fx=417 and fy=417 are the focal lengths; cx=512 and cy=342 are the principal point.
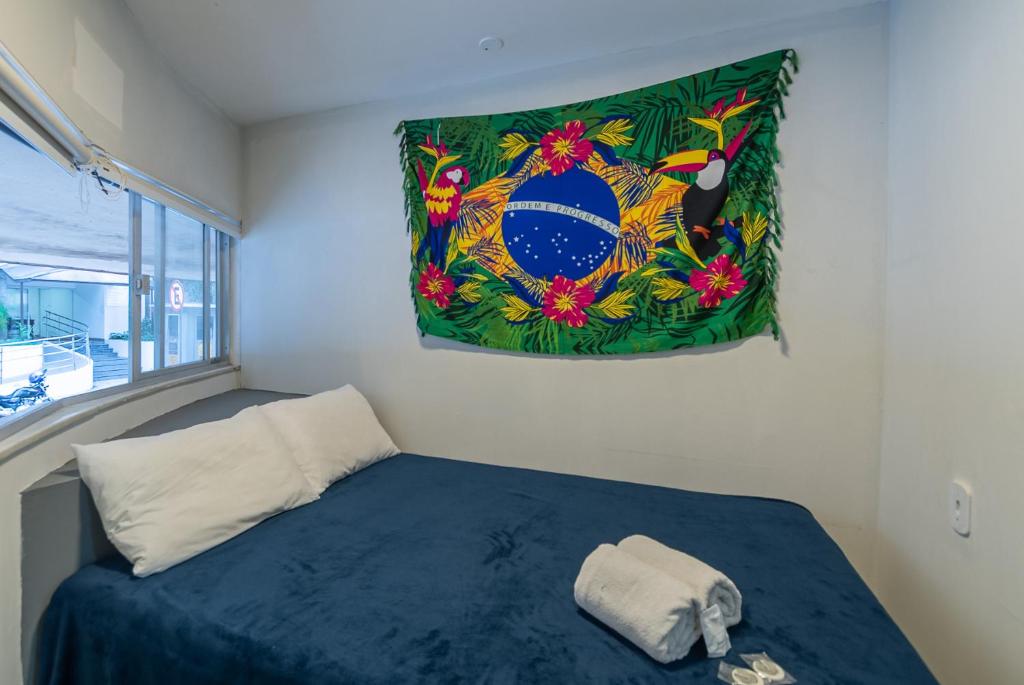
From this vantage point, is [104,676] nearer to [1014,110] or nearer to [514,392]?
[514,392]

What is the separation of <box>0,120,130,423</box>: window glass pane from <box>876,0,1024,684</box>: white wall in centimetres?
254

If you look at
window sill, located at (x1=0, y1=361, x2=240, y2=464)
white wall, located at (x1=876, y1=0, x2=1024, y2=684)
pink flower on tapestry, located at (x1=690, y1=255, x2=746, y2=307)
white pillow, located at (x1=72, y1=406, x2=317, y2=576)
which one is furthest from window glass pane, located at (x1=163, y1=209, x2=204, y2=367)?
white wall, located at (x1=876, y1=0, x2=1024, y2=684)

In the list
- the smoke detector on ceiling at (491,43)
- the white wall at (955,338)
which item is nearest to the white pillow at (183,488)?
the smoke detector on ceiling at (491,43)

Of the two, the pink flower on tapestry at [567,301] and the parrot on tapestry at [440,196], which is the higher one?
the parrot on tapestry at [440,196]

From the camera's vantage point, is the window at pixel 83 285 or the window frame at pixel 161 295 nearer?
the window at pixel 83 285

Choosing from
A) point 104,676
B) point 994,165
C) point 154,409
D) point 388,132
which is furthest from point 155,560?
point 994,165

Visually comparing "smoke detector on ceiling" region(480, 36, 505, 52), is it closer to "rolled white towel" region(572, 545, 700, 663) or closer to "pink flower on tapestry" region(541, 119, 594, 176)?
"pink flower on tapestry" region(541, 119, 594, 176)

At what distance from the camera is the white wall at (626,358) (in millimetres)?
1543

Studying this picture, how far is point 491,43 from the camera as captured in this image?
1.70 meters

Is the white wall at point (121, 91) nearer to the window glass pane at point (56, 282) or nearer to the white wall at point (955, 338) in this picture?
the window glass pane at point (56, 282)

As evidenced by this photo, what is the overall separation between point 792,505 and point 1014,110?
128 cm

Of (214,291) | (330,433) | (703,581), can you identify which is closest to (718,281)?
(703,581)

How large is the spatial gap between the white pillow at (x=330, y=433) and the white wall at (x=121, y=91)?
3.74 feet

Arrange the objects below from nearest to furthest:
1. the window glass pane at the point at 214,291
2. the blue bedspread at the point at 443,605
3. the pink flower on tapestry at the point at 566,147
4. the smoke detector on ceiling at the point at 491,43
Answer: the blue bedspread at the point at 443,605 < the smoke detector on ceiling at the point at 491,43 < the pink flower on tapestry at the point at 566,147 < the window glass pane at the point at 214,291
